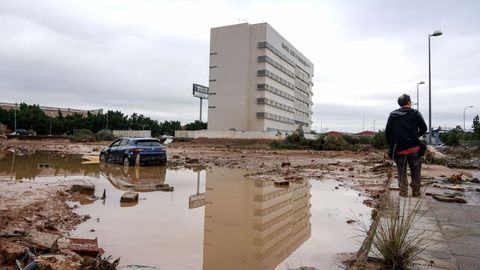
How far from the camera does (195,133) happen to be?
3022 inches

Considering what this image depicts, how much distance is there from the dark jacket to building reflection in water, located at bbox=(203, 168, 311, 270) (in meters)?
2.26

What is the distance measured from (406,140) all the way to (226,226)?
12.6 ft

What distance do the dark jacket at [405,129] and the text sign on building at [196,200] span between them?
13.9 feet

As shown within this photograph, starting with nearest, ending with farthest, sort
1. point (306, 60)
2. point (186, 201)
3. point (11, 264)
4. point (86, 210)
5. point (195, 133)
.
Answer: point (11, 264)
point (86, 210)
point (186, 201)
point (195, 133)
point (306, 60)

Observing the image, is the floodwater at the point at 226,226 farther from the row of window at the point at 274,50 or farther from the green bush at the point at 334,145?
the row of window at the point at 274,50

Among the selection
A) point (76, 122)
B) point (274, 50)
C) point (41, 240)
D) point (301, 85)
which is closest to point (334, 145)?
point (274, 50)

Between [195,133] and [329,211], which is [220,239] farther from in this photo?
[195,133]

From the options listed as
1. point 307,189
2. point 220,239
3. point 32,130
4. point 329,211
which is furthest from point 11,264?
point 32,130

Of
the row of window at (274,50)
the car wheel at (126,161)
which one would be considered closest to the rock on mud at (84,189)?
the car wheel at (126,161)

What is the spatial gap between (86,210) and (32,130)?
90.1 m

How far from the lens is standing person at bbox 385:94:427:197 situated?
295 inches

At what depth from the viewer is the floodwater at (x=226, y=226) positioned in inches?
195

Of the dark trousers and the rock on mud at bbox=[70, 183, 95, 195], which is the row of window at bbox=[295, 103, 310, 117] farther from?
the dark trousers

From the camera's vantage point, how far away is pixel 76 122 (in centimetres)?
9081
